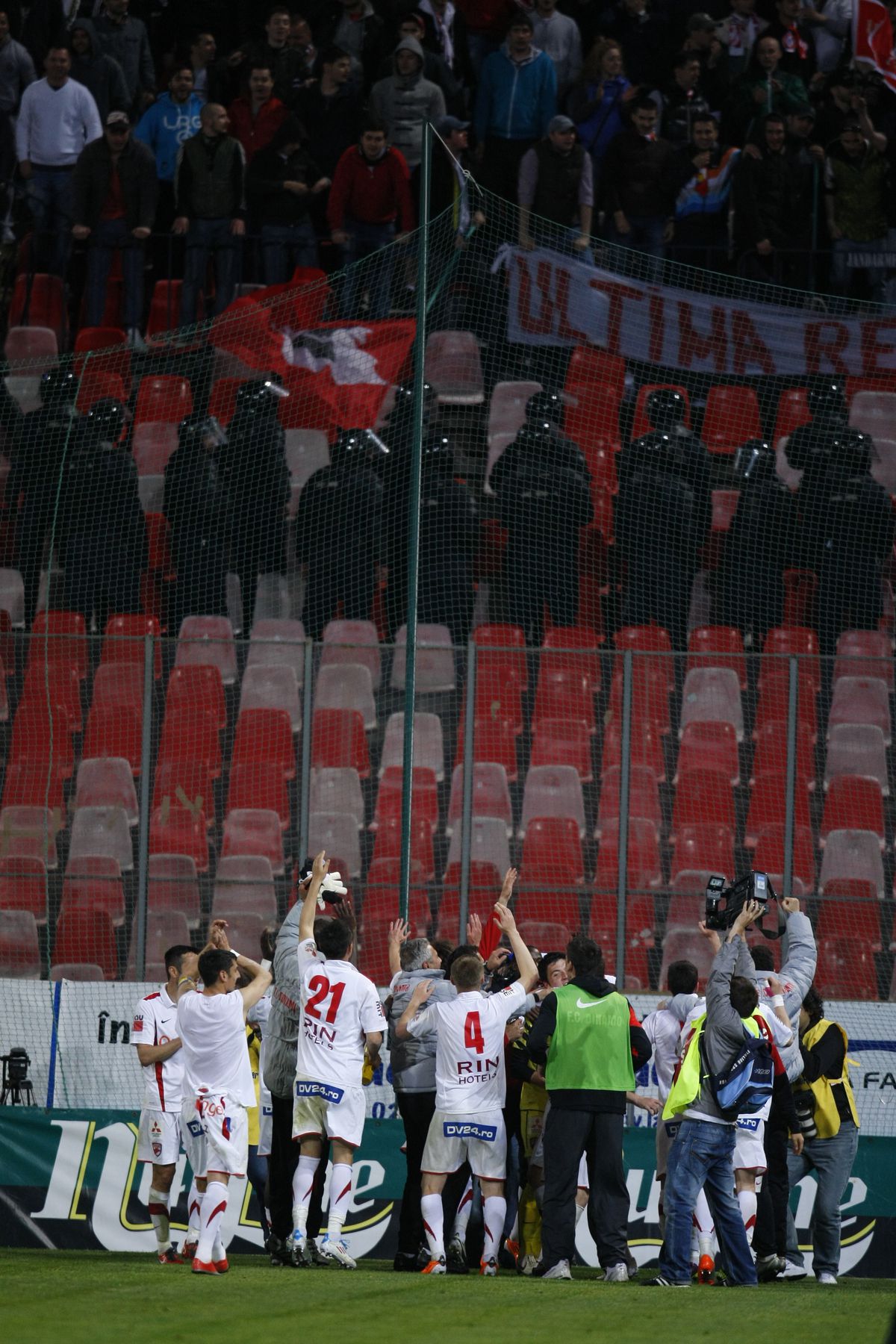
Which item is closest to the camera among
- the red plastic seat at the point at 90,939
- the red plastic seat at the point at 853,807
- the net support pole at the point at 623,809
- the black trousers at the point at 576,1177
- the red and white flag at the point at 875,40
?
the black trousers at the point at 576,1177

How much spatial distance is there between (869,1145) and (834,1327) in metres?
3.04

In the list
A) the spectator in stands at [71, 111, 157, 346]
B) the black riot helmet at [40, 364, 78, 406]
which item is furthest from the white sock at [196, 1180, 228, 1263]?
the spectator in stands at [71, 111, 157, 346]

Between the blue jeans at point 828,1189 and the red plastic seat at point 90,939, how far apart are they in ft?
15.5

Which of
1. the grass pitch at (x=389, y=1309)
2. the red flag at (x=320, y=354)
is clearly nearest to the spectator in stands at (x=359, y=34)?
the red flag at (x=320, y=354)

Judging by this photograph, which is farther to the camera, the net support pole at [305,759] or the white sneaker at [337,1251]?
the net support pole at [305,759]

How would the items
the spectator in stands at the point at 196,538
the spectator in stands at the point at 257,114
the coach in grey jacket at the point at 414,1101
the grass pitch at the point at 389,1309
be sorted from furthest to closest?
the spectator in stands at the point at 257,114
the spectator in stands at the point at 196,538
the coach in grey jacket at the point at 414,1101
the grass pitch at the point at 389,1309

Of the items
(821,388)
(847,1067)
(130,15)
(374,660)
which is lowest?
(847,1067)

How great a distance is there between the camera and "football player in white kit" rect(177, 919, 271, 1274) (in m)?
8.40

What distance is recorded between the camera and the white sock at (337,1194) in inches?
350

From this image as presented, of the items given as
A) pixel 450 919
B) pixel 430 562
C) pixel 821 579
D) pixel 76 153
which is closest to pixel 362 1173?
pixel 450 919

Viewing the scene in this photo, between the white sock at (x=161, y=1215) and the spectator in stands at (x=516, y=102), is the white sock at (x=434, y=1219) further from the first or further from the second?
the spectator in stands at (x=516, y=102)

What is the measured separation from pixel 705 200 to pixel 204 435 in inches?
188

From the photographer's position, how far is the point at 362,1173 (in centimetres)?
1032

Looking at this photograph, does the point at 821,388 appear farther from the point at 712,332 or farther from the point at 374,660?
the point at 374,660
